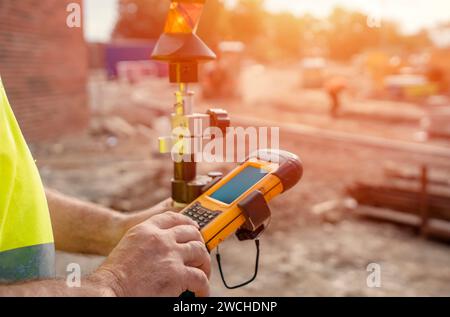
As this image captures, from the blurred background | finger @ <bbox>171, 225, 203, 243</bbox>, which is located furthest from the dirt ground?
finger @ <bbox>171, 225, 203, 243</bbox>

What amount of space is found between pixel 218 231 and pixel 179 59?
53cm

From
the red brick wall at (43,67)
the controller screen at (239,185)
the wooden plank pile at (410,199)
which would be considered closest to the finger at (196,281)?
the controller screen at (239,185)

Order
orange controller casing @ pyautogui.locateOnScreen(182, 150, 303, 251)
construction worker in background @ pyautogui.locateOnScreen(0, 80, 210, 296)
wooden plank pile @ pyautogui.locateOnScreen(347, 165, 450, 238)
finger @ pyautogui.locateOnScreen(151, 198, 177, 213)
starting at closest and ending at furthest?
construction worker in background @ pyautogui.locateOnScreen(0, 80, 210, 296)
orange controller casing @ pyautogui.locateOnScreen(182, 150, 303, 251)
finger @ pyautogui.locateOnScreen(151, 198, 177, 213)
wooden plank pile @ pyautogui.locateOnScreen(347, 165, 450, 238)

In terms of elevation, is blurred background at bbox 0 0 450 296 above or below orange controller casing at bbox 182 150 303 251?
below

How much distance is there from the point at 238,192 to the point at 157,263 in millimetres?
440

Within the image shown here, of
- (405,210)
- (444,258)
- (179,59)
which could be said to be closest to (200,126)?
(179,59)

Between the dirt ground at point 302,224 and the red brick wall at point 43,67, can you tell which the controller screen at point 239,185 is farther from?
the red brick wall at point 43,67

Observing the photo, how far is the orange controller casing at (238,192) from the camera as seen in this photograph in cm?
143

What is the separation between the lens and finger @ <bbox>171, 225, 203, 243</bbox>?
123cm

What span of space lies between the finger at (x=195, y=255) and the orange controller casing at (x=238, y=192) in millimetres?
141

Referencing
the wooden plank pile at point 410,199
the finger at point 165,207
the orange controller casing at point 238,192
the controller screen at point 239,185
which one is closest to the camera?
the orange controller casing at point 238,192

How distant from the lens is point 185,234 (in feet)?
4.08

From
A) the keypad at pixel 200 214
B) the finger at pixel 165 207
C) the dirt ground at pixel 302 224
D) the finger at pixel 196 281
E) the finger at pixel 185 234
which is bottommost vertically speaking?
the dirt ground at pixel 302 224

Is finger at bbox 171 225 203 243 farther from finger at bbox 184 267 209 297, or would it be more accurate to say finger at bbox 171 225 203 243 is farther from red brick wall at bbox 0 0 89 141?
red brick wall at bbox 0 0 89 141
